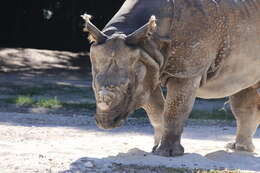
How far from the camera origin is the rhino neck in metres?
6.83

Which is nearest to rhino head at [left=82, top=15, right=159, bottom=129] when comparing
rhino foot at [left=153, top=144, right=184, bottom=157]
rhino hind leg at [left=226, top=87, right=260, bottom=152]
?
rhino foot at [left=153, top=144, right=184, bottom=157]

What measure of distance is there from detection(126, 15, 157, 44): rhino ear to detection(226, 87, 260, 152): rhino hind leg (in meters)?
2.38

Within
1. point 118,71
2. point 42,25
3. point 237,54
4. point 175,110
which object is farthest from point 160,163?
point 42,25

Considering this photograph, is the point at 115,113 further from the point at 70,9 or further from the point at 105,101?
the point at 70,9

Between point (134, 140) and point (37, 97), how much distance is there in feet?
18.1

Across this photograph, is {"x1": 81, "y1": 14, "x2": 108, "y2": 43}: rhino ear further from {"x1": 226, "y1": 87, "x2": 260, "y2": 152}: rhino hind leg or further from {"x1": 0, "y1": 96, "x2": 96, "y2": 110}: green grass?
{"x1": 0, "y1": 96, "x2": 96, "y2": 110}: green grass

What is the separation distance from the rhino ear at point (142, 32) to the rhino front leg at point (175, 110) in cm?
81

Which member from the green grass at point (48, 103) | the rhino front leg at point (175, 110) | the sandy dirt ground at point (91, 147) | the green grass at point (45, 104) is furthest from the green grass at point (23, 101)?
the rhino front leg at point (175, 110)

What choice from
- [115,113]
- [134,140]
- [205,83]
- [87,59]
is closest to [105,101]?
[115,113]

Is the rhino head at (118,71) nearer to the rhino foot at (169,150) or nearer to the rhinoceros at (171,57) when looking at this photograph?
the rhinoceros at (171,57)

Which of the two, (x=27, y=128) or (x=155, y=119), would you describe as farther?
(x=27, y=128)

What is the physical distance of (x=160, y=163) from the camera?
→ 6.75 m

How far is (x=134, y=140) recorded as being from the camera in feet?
30.2

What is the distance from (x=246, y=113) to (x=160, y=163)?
7.06 feet
